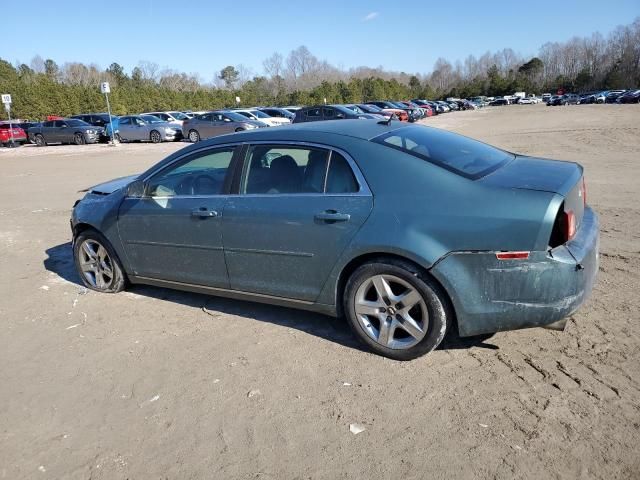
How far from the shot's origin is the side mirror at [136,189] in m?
4.73

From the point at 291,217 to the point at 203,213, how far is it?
2.81ft

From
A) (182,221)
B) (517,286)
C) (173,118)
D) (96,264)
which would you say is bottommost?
(96,264)

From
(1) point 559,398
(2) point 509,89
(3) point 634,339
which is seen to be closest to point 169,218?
(1) point 559,398

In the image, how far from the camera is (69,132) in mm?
30719

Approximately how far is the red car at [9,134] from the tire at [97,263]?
31880 millimetres

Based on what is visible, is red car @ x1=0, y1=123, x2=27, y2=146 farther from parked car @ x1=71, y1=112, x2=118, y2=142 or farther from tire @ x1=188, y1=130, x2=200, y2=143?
tire @ x1=188, y1=130, x2=200, y2=143

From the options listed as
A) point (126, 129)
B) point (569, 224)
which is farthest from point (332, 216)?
point (126, 129)

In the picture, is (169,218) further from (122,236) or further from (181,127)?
(181,127)

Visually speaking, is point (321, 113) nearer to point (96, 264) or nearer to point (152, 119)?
point (152, 119)

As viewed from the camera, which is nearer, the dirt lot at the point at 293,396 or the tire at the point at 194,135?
the dirt lot at the point at 293,396

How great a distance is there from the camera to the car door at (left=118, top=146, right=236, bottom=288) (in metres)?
4.28

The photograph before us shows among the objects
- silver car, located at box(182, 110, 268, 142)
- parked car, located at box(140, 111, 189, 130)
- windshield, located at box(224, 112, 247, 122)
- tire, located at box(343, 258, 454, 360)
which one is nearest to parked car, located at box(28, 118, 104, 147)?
parked car, located at box(140, 111, 189, 130)

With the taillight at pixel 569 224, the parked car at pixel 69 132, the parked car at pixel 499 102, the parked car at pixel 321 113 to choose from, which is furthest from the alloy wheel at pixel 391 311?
the parked car at pixel 499 102

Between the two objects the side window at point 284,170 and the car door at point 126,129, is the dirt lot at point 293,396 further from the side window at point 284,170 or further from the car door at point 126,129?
the car door at point 126,129
